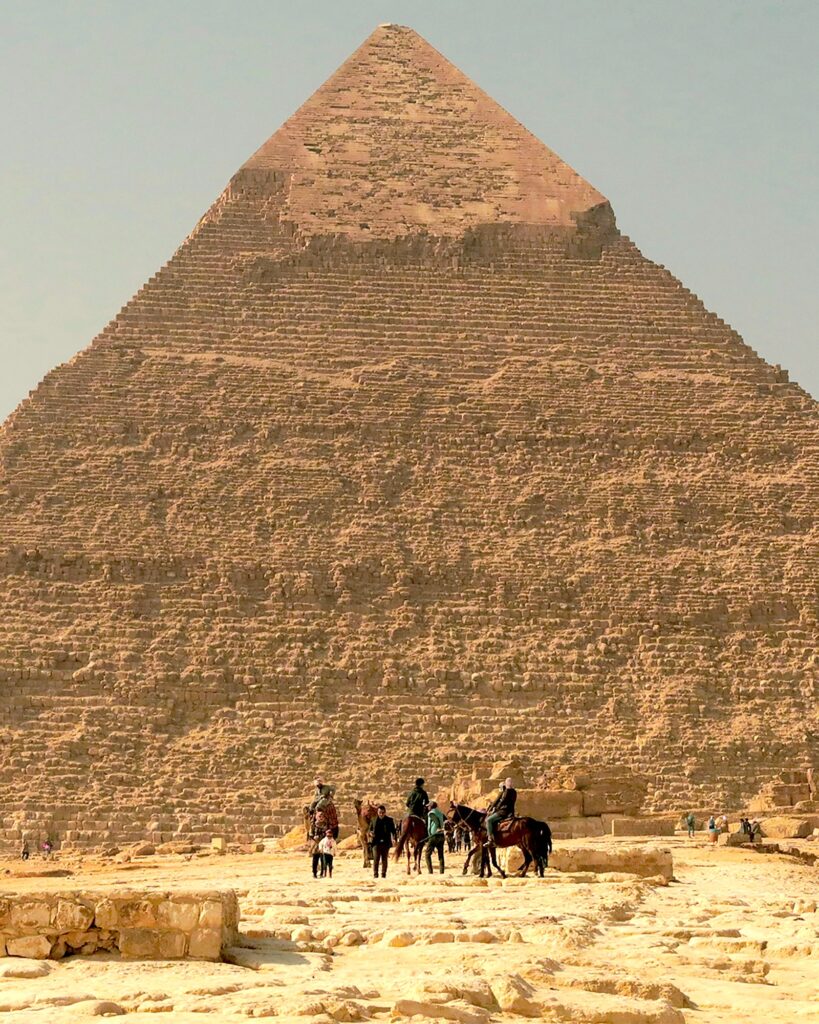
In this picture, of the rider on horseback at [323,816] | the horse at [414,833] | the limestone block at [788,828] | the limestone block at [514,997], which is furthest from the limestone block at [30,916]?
the limestone block at [788,828]

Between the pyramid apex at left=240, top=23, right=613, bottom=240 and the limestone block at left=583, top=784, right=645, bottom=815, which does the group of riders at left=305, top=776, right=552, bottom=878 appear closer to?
the limestone block at left=583, top=784, right=645, bottom=815

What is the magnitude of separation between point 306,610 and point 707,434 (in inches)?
315

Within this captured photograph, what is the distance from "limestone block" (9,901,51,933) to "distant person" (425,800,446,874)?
7368mm

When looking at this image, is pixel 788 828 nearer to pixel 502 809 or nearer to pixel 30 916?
pixel 502 809

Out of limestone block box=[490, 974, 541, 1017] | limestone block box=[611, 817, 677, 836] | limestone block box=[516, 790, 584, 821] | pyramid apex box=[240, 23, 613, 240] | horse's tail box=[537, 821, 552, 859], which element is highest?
pyramid apex box=[240, 23, 613, 240]

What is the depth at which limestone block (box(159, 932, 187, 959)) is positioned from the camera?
9.16 meters

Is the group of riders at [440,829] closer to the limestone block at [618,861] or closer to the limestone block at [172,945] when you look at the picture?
the limestone block at [618,861]

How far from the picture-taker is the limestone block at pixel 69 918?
9195 mm

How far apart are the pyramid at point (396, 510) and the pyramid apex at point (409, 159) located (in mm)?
73

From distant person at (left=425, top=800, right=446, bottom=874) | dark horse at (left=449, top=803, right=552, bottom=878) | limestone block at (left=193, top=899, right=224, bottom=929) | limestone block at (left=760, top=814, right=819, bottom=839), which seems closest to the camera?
limestone block at (left=193, top=899, right=224, bottom=929)

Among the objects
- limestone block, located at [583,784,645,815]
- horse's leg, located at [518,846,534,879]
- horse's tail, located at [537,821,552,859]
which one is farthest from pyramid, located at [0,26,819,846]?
horse's leg, located at [518,846,534,879]

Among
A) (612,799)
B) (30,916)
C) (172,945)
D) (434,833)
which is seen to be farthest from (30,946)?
(612,799)

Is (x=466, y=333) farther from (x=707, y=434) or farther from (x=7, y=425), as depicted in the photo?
(x=7, y=425)

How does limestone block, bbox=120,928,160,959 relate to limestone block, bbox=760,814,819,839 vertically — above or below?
below
